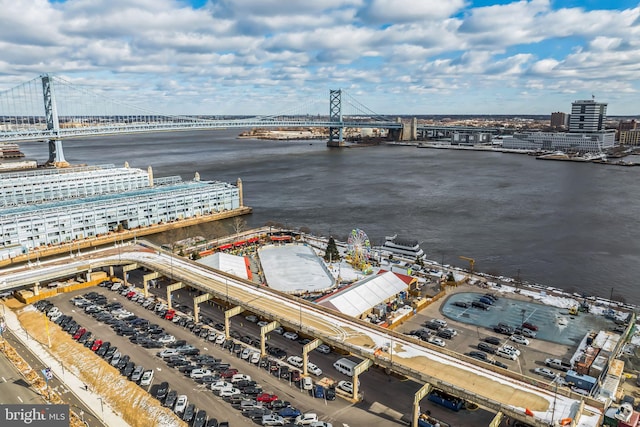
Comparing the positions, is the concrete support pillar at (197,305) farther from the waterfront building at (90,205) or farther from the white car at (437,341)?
the waterfront building at (90,205)

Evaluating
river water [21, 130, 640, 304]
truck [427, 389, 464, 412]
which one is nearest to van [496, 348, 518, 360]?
truck [427, 389, 464, 412]

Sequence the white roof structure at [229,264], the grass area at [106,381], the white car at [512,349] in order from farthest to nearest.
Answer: the white roof structure at [229,264] → the white car at [512,349] → the grass area at [106,381]

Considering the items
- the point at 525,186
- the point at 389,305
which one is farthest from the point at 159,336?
the point at 525,186

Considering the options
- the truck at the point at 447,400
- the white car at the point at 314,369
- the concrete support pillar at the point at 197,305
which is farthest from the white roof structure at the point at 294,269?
the truck at the point at 447,400

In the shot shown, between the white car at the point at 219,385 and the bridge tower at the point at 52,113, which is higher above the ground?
the bridge tower at the point at 52,113

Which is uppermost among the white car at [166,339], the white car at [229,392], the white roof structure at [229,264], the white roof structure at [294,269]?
the white roof structure at [229,264]

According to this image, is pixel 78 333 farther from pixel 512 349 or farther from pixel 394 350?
pixel 512 349

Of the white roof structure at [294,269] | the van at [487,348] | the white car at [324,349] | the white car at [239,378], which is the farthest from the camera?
the white roof structure at [294,269]

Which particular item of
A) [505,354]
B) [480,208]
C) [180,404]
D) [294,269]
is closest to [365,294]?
[294,269]

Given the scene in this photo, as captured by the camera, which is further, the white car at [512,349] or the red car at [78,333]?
the red car at [78,333]
